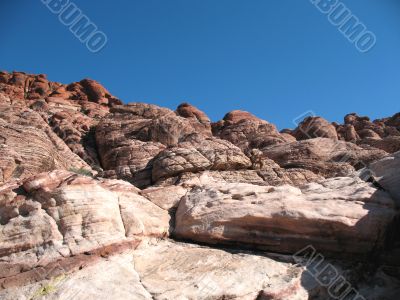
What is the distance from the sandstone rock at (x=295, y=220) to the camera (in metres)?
11.6

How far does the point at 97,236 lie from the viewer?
10.6 m

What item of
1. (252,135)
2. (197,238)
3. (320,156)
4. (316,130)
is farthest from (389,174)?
(316,130)

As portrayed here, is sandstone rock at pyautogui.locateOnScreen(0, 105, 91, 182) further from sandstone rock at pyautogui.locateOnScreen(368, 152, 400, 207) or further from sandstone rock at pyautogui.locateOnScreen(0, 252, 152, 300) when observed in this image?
sandstone rock at pyautogui.locateOnScreen(368, 152, 400, 207)

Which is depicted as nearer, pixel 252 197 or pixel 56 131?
pixel 252 197

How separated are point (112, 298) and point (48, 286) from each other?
165 centimetres

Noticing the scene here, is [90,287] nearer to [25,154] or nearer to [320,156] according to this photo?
[25,154]

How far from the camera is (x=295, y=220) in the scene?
1171cm

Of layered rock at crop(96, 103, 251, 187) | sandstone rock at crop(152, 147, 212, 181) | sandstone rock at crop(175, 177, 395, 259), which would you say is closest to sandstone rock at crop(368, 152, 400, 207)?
sandstone rock at crop(175, 177, 395, 259)

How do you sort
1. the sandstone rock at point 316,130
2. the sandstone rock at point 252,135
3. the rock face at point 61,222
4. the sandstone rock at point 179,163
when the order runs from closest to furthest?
the rock face at point 61,222 → the sandstone rock at point 179,163 → the sandstone rock at point 252,135 → the sandstone rock at point 316,130

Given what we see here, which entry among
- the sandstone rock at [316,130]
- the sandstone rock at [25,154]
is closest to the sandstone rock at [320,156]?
the sandstone rock at [25,154]

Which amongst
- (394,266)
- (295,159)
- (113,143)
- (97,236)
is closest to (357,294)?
(394,266)

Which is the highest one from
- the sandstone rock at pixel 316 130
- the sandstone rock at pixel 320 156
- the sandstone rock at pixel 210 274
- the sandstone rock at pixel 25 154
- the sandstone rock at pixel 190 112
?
the sandstone rock at pixel 316 130

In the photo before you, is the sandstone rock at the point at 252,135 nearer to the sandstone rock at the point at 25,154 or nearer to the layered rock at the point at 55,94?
the sandstone rock at the point at 25,154

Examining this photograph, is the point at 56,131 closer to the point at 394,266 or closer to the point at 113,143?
the point at 113,143
